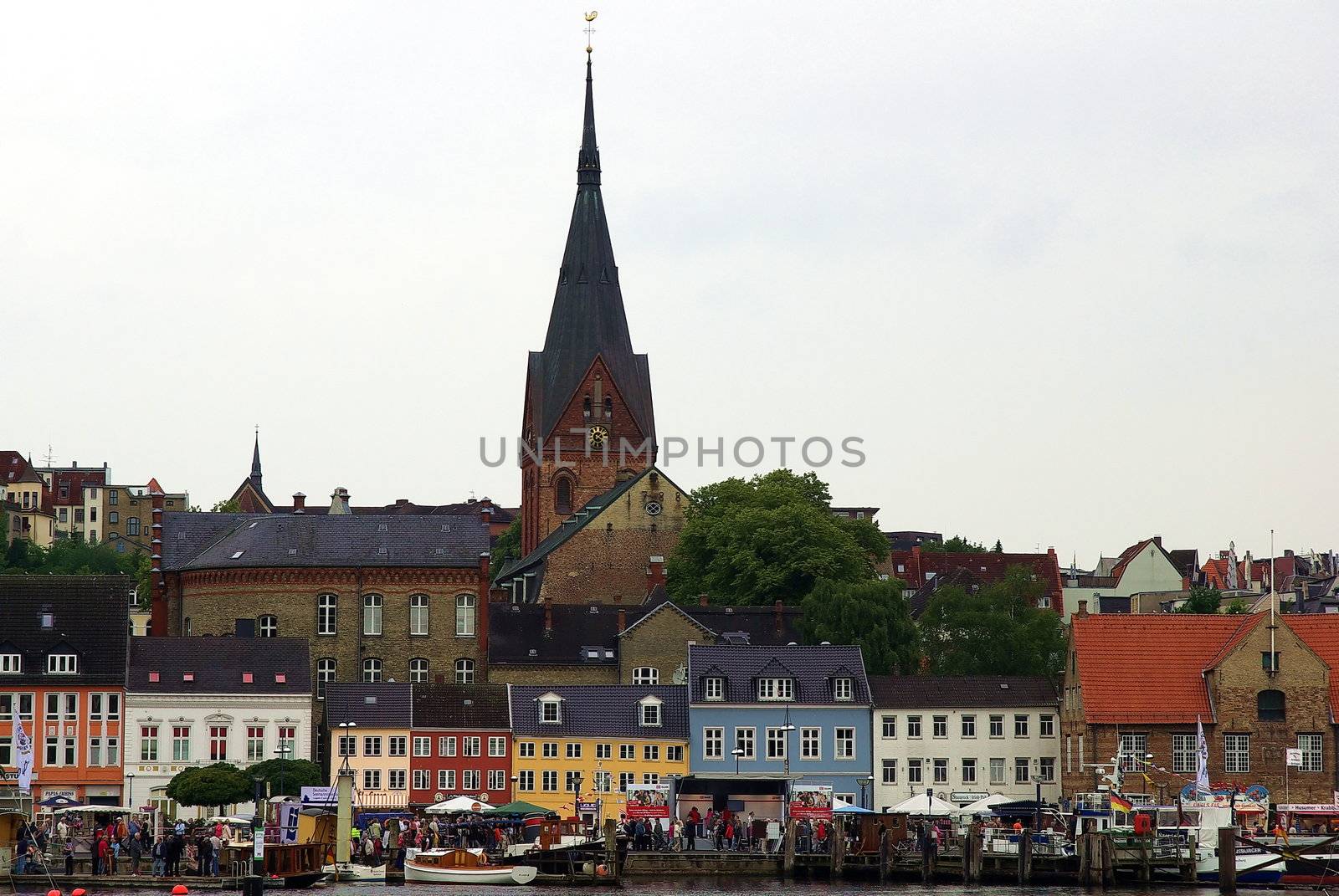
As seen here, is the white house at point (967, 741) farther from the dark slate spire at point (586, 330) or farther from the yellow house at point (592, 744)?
the dark slate spire at point (586, 330)

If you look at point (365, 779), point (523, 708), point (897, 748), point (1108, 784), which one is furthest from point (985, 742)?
point (365, 779)

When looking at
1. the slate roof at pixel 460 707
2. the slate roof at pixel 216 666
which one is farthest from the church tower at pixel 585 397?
the slate roof at pixel 216 666

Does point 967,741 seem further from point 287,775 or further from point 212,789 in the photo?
point 212,789

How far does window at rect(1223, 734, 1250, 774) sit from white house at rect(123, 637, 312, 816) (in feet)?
115

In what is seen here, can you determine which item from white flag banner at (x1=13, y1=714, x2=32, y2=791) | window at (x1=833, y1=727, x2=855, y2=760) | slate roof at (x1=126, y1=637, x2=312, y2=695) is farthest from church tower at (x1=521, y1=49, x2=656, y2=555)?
white flag banner at (x1=13, y1=714, x2=32, y2=791)

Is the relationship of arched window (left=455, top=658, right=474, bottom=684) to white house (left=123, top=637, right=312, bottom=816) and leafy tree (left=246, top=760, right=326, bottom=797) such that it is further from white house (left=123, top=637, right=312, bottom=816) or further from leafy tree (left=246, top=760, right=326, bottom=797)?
leafy tree (left=246, top=760, right=326, bottom=797)

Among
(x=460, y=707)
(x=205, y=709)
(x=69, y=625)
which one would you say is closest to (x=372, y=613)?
(x=460, y=707)

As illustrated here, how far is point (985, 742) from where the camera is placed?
3733 inches

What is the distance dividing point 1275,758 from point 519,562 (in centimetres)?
6771

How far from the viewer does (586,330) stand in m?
149

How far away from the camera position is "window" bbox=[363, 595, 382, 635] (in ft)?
347

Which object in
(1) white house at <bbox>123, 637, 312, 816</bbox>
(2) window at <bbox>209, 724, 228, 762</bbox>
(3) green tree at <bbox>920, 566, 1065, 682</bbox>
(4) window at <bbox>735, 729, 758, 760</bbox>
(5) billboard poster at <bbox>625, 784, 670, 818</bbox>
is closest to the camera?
(5) billboard poster at <bbox>625, 784, 670, 818</bbox>

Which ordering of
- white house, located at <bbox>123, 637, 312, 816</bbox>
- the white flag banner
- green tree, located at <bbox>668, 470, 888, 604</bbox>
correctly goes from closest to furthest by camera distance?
1. the white flag banner
2. white house, located at <bbox>123, 637, 312, 816</bbox>
3. green tree, located at <bbox>668, 470, 888, 604</bbox>

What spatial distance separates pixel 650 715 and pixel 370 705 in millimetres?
11097
